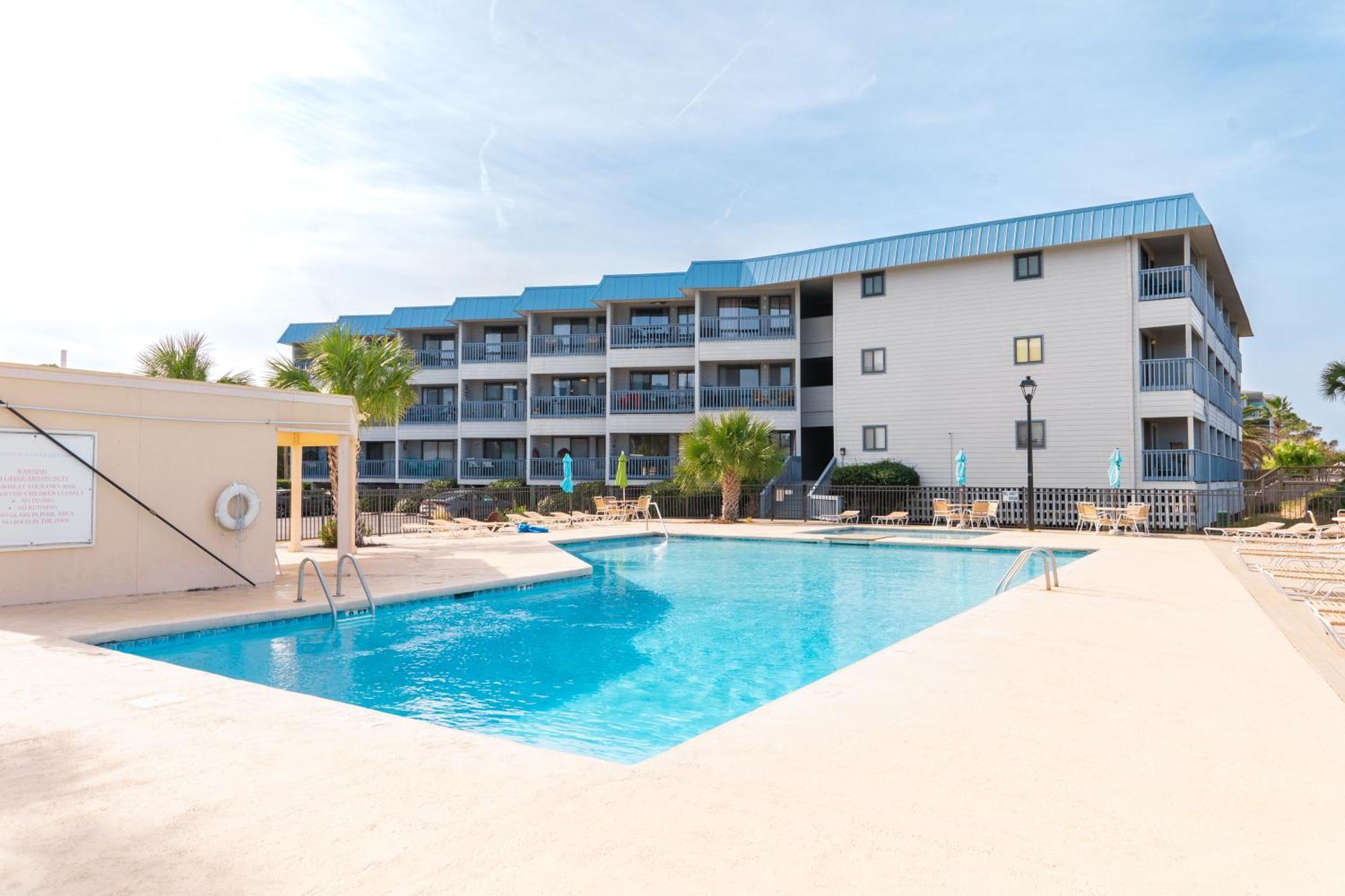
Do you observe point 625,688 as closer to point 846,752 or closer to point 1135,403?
point 846,752

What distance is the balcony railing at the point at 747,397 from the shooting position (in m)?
32.6

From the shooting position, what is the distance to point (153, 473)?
36.7 ft

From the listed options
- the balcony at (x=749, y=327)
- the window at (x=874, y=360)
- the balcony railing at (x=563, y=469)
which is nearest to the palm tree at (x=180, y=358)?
the balcony railing at (x=563, y=469)

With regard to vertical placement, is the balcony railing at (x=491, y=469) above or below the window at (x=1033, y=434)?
below

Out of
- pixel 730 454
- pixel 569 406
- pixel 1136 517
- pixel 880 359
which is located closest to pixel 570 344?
pixel 569 406

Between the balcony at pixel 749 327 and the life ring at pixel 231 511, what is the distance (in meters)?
23.2

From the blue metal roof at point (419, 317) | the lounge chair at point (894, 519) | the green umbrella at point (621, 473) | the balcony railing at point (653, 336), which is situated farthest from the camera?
the blue metal roof at point (419, 317)

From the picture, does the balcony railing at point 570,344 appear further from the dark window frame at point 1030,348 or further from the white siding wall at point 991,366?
the dark window frame at point 1030,348

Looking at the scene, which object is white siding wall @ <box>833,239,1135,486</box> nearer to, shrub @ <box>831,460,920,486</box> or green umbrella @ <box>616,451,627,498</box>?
shrub @ <box>831,460,920,486</box>

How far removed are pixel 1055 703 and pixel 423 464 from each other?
36.4 metres

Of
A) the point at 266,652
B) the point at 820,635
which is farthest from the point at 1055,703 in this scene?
the point at 266,652

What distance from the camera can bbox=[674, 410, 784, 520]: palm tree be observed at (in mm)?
26656

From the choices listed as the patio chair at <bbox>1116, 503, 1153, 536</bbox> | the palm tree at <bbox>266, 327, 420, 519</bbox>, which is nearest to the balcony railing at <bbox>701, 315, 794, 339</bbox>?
the patio chair at <bbox>1116, 503, 1153, 536</bbox>

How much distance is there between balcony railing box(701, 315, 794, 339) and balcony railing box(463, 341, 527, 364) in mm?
9718
